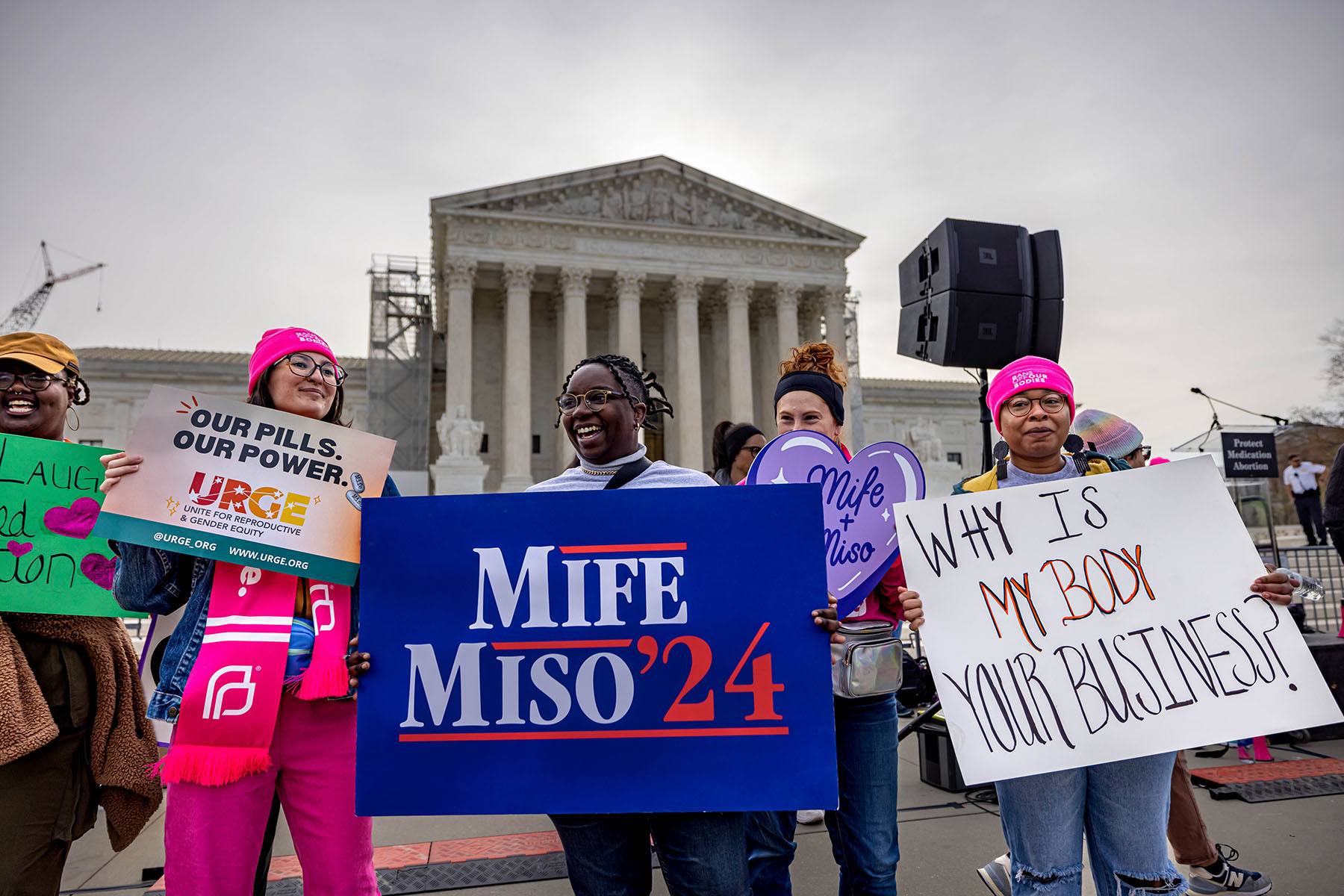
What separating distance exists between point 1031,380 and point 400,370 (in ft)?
118

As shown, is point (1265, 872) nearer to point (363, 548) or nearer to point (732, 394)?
point (363, 548)

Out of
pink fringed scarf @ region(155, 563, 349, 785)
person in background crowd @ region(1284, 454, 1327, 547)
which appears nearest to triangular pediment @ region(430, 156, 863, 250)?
person in background crowd @ region(1284, 454, 1327, 547)

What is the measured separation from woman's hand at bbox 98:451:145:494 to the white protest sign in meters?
2.35

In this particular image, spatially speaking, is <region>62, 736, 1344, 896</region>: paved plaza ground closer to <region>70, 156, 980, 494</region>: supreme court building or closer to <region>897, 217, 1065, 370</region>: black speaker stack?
<region>897, 217, 1065, 370</region>: black speaker stack

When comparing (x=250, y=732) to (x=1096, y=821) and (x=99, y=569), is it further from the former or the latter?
(x=1096, y=821)

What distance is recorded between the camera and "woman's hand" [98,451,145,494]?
222cm

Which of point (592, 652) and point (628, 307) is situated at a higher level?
point (628, 307)

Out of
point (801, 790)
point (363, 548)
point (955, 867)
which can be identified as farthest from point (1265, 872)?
point (363, 548)

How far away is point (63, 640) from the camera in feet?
8.26

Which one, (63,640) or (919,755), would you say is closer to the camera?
(63,640)

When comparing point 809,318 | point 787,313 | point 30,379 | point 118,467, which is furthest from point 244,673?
point 809,318

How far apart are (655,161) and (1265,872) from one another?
34624 mm

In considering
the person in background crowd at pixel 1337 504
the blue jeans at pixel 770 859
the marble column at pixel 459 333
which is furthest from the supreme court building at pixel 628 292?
the blue jeans at pixel 770 859

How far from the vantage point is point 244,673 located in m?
2.16
